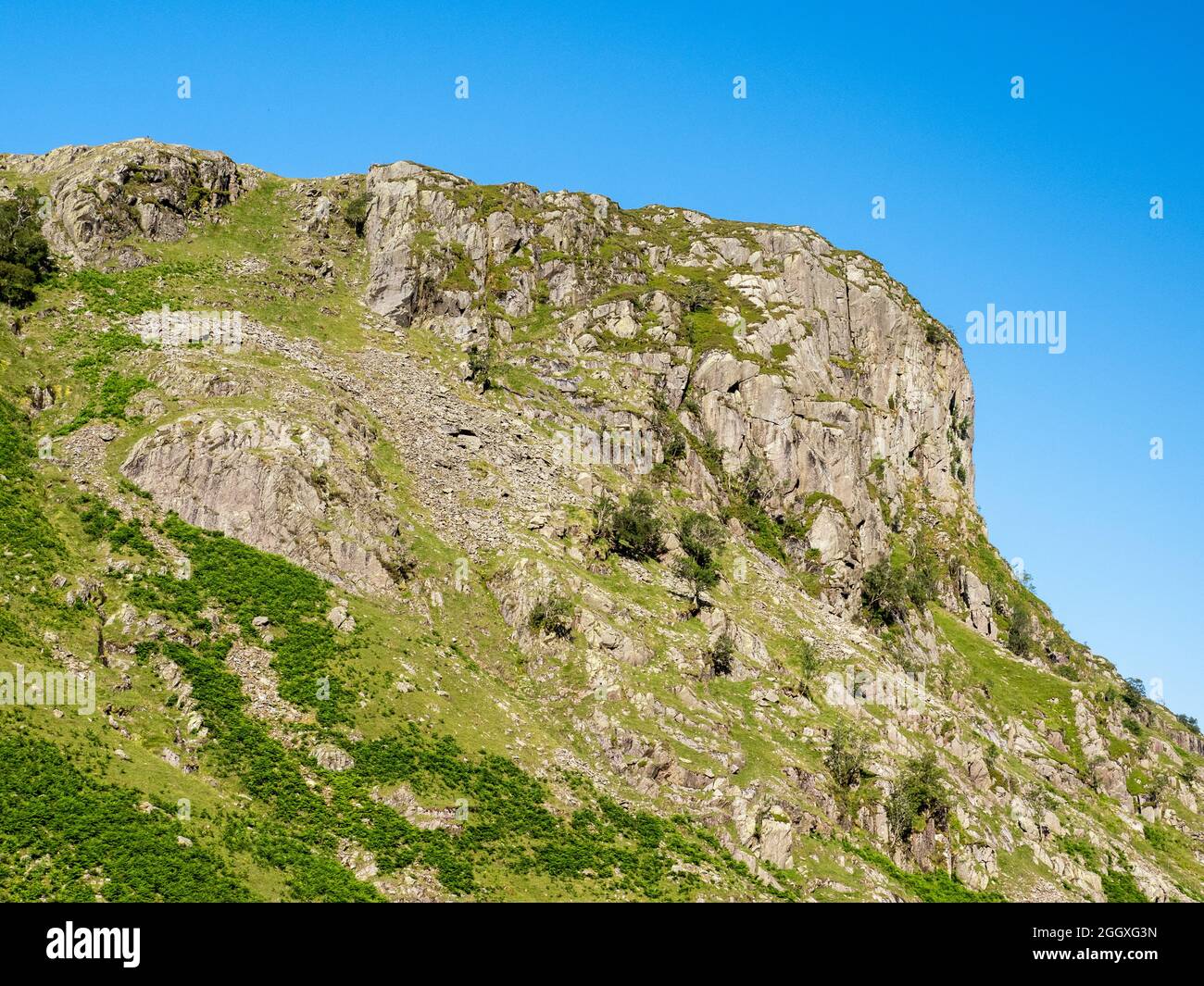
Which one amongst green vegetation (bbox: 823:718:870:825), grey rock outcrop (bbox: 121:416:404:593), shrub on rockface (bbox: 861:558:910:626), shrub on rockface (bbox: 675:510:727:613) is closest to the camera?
grey rock outcrop (bbox: 121:416:404:593)

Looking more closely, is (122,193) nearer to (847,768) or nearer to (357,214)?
(357,214)

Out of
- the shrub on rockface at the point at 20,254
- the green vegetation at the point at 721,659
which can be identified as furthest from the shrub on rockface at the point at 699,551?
the shrub on rockface at the point at 20,254

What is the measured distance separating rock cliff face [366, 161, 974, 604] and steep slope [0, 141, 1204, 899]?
619 mm

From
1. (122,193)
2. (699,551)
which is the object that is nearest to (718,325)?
(699,551)

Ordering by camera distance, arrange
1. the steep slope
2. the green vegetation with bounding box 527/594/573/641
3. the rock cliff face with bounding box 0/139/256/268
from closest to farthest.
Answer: the steep slope, the green vegetation with bounding box 527/594/573/641, the rock cliff face with bounding box 0/139/256/268

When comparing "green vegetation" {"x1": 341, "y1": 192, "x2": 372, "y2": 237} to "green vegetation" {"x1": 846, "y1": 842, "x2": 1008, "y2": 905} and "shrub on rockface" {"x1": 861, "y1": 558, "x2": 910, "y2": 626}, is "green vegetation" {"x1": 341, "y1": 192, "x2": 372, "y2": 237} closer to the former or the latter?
"shrub on rockface" {"x1": 861, "y1": 558, "x2": 910, "y2": 626}

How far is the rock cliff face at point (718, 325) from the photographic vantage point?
114 m

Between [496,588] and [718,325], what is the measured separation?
65340 millimetres

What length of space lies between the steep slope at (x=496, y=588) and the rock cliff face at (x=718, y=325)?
2.03 feet

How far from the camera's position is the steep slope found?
54062 millimetres

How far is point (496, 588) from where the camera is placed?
7594cm

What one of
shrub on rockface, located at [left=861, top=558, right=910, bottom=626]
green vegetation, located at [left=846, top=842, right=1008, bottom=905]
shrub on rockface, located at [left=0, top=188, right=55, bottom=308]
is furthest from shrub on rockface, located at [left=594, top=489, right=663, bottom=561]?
shrub on rockface, located at [left=0, top=188, right=55, bottom=308]
